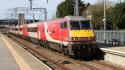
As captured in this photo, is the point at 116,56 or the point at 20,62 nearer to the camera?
the point at 20,62

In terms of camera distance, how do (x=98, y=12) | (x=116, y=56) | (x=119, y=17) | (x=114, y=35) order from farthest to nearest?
(x=98, y=12), (x=119, y=17), (x=114, y=35), (x=116, y=56)

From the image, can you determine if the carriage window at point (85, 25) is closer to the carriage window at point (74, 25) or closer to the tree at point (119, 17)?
the carriage window at point (74, 25)

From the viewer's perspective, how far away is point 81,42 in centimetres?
2498

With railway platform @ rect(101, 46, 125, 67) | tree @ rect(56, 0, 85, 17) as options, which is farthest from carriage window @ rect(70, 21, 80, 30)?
tree @ rect(56, 0, 85, 17)

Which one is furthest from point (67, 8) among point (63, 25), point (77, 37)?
point (77, 37)

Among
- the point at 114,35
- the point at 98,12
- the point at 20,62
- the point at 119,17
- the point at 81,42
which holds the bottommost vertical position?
the point at 20,62

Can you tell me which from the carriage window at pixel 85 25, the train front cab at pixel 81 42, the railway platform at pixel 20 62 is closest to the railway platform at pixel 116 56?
the train front cab at pixel 81 42

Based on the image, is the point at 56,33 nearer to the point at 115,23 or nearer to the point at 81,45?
the point at 81,45

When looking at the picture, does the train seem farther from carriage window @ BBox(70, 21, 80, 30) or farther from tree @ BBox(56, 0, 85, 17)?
tree @ BBox(56, 0, 85, 17)

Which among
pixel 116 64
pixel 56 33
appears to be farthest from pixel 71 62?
pixel 56 33

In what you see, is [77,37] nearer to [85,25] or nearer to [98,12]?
[85,25]

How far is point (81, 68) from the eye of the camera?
21.1m

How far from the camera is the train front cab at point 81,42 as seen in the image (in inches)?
980

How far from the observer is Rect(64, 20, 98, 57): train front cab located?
24.9 metres
